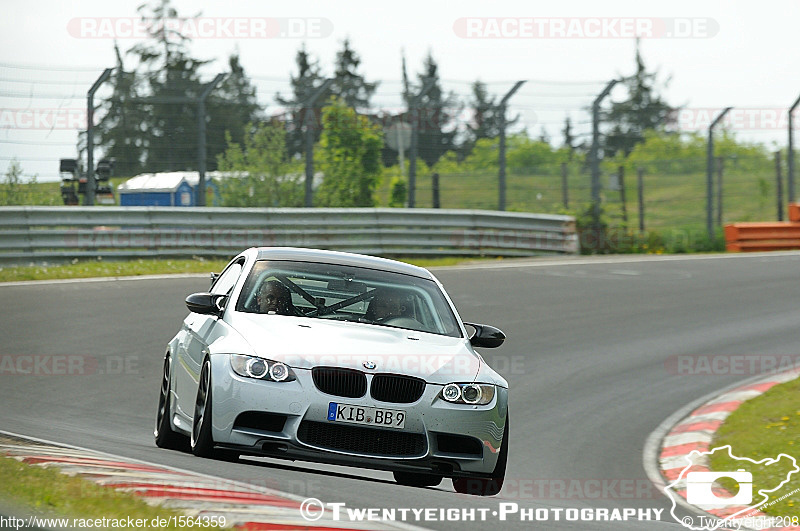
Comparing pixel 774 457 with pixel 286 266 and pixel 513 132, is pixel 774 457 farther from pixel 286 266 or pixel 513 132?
pixel 513 132

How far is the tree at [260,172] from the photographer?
21469 mm

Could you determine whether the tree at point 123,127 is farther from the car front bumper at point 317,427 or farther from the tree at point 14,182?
the car front bumper at point 317,427

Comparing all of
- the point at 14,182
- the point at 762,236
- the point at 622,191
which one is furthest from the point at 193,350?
the point at 762,236

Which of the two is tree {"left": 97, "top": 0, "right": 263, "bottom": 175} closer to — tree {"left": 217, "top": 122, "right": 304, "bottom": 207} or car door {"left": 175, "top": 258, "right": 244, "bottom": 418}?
tree {"left": 217, "top": 122, "right": 304, "bottom": 207}

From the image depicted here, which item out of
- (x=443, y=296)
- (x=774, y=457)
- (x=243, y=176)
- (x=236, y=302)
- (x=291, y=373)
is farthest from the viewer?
(x=243, y=176)

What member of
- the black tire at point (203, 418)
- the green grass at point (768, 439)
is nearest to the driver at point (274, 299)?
the black tire at point (203, 418)

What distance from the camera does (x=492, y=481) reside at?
23.3 feet

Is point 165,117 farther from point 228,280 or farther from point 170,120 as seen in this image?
point 228,280

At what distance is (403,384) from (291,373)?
25.0 inches

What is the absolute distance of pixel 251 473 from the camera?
21.7 ft

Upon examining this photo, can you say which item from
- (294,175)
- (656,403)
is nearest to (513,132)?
(294,175)

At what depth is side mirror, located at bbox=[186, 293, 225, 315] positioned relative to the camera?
7.52m
